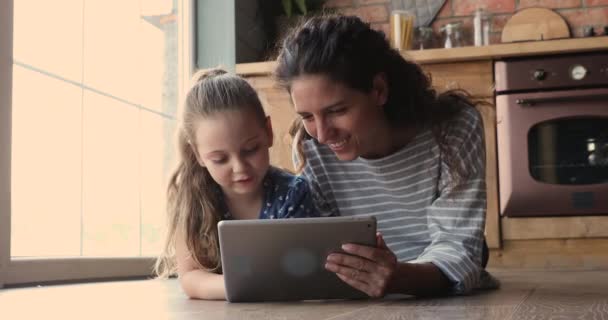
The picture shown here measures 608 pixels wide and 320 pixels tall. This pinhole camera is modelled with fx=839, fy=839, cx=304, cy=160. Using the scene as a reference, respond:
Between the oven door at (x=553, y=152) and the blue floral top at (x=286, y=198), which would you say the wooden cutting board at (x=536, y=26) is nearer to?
the oven door at (x=553, y=152)

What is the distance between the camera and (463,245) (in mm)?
1639

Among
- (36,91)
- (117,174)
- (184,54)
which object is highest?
(184,54)

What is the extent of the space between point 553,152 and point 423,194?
5.43 feet

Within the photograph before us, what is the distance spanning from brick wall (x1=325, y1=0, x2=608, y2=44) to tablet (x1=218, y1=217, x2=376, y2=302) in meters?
2.42

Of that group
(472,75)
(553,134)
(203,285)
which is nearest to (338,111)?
(203,285)

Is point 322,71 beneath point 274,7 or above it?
beneath

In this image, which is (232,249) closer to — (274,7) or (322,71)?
(322,71)

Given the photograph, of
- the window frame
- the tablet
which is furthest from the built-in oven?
the tablet

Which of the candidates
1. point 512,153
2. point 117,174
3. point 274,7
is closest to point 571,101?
point 512,153

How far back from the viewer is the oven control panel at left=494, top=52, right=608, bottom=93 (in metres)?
3.19

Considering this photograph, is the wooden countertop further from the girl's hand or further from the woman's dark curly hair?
the girl's hand

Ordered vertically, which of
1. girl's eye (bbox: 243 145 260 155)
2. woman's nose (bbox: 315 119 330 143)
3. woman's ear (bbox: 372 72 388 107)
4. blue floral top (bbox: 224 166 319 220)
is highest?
woman's ear (bbox: 372 72 388 107)

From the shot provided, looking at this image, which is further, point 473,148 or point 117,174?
point 117,174

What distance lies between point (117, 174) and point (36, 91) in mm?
549
